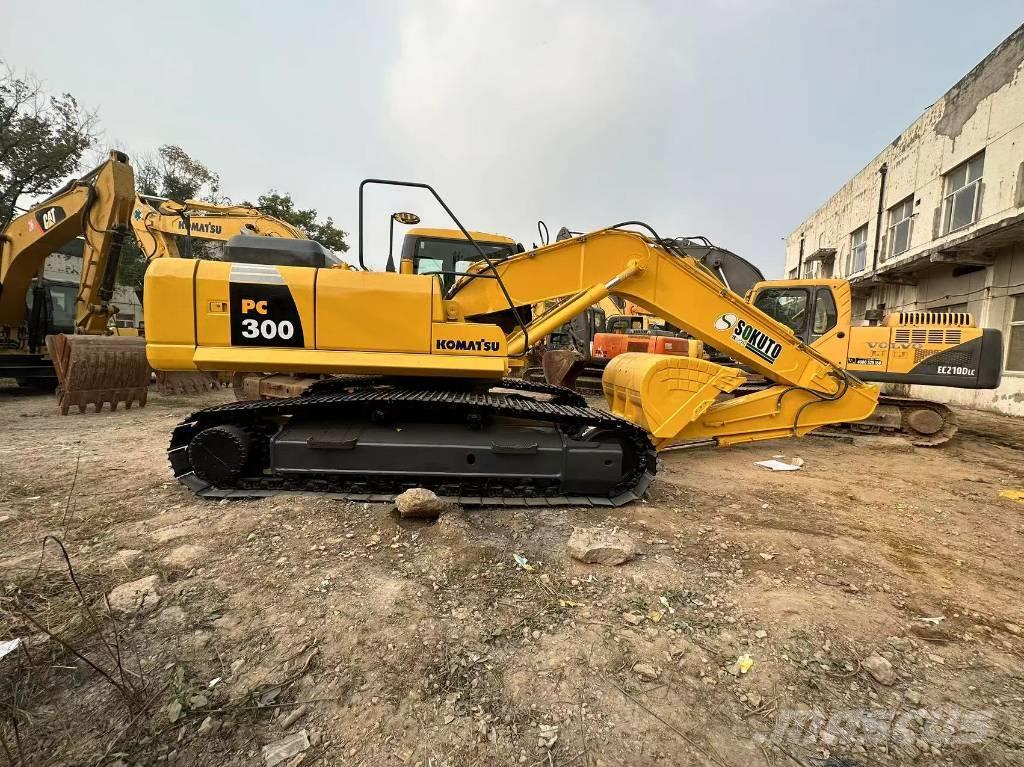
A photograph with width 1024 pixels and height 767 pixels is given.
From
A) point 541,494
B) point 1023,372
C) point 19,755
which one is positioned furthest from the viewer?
point 1023,372

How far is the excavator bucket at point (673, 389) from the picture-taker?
4.51 m

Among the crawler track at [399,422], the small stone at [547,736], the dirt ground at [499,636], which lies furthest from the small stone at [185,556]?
the small stone at [547,736]

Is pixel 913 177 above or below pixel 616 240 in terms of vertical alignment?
above

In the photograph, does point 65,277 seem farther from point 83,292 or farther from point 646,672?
point 646,672

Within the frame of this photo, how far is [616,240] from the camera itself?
4.05 meters

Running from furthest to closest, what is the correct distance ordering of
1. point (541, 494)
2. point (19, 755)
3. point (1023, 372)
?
point (1023, 372), point (541, 494), point (19, 755)

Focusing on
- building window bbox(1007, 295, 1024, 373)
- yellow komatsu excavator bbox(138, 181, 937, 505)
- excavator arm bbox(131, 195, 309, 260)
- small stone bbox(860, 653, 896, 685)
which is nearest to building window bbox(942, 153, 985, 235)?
building window bbox(1007, 295, 1024, 373)

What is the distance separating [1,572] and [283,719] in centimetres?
207

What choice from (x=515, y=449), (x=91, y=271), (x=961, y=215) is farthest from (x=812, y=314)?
(x=91, y=271)

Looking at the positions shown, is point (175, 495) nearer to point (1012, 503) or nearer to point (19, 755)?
point (19, 755)

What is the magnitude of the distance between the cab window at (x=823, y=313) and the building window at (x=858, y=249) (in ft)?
42.3

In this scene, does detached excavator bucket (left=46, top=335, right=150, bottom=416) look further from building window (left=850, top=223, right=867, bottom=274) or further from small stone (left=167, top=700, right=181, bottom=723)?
building window (left=850, top=223, right=867, bottom=274)

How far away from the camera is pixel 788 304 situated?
722cm

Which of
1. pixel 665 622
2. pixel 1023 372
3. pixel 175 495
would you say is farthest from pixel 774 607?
pixel 1023 372
